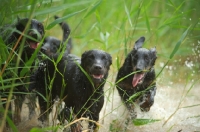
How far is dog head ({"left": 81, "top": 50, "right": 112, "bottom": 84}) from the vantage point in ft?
15.1

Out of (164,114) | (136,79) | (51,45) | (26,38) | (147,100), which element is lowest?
(164,114)

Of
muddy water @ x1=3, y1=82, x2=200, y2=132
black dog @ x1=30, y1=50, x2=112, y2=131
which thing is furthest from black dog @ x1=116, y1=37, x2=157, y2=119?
black dog @ x1=30, y1=50, x2=112, y2=131

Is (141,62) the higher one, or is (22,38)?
(22,38)

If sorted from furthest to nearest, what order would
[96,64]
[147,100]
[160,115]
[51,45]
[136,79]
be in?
1. [160,115]
2. [51,45]
3. [147,100]
4. [136,79]
5. [96,64]

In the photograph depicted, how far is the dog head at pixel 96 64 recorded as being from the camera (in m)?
4.61

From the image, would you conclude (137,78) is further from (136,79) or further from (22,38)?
(22,38)

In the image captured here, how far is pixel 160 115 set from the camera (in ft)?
20.8

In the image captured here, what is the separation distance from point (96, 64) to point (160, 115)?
2.16 m

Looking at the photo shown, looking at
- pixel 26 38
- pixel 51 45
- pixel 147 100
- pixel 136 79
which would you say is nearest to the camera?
pixel 26 38

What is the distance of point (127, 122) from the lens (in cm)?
540

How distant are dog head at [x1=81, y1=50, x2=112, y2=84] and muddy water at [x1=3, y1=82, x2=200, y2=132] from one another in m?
0.19

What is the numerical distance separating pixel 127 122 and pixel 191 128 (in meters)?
0.87

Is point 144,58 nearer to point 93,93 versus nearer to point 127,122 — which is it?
point 127,122

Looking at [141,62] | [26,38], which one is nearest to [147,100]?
[141,62]
